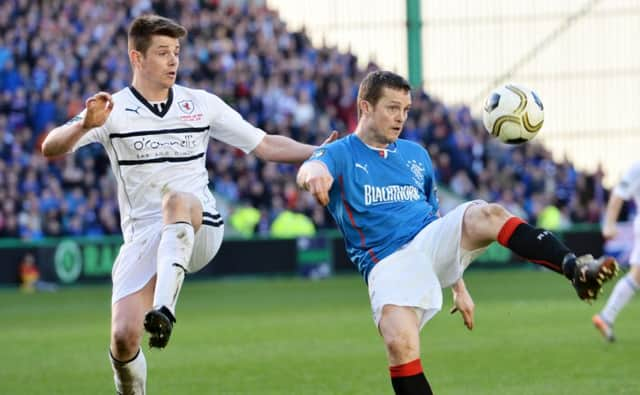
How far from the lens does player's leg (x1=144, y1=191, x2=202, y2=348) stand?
24.6 feet

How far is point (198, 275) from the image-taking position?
26234 millimetres

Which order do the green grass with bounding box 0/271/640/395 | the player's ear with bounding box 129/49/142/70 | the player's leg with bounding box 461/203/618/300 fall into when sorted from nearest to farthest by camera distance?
the player's leg with bounding box 461/203/618/300, the player's ear with bounding box 129/49/142/70, the green grass with bounding box 0/271/640/395

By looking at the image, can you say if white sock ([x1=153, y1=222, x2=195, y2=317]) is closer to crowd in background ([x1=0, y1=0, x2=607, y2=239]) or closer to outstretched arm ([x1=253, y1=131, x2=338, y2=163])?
outstretched arm ([x1=253, y1=131, x2=338, y2=163])

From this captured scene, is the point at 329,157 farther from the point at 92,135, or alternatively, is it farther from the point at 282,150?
the point at 92,135

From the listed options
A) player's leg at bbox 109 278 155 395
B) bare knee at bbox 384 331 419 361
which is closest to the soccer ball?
bare knee at bbox 384 331 419 361

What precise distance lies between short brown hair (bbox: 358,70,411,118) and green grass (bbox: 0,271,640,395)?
275 cm

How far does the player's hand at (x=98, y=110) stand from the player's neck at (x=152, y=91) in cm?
73

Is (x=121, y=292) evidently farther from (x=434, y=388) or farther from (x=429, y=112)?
(x=429, y=112)

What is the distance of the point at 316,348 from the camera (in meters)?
13.5

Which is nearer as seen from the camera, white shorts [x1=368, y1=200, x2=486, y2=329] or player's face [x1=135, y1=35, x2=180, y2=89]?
white shorts [x1=368, y1=200, x2=486, y2=329]

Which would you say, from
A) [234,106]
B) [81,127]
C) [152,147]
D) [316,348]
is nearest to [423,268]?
[152,147]

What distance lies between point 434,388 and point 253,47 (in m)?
21.3

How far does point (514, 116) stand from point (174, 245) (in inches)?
90.6

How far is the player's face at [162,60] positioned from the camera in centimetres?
817
